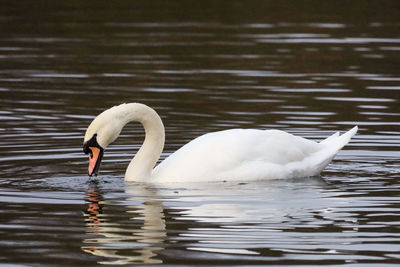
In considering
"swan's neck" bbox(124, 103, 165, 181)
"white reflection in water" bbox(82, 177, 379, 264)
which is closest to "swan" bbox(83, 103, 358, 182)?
"swan's neck" bbox(124, 103, 165, 181)

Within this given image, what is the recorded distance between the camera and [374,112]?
54.9ft

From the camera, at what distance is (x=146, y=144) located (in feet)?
41.9

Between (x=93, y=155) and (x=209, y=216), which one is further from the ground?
(x=93, y=155)

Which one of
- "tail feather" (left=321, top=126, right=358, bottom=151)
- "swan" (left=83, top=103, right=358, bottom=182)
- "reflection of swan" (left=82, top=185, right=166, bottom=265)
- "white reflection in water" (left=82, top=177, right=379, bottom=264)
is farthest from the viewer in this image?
"tail feather" (left=321, top=126, right=358, bottom=151)

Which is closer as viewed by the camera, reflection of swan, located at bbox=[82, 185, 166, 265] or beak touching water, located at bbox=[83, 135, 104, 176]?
reflection of swan, located at bbox=[82, 185, 166, 265]

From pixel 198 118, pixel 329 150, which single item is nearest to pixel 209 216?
pixel 329 150

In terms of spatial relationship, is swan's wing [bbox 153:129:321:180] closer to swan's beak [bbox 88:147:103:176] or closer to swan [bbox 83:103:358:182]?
swan [bbox 83:103:358:182]

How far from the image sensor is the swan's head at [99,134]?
1218 centimetres

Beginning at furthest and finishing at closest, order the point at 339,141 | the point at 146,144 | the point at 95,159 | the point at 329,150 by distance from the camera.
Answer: the point at 339,141 → the point at 329,150 → the point at 146,144 → the point at 95,159

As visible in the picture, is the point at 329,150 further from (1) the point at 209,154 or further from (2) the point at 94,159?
(2) the point at 94,159

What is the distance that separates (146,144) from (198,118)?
12.0 ft

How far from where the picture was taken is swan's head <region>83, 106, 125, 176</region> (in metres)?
12.2

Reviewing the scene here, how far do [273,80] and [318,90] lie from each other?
1122 mm

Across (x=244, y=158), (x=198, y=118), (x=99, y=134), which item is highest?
(x=99, y=134)
